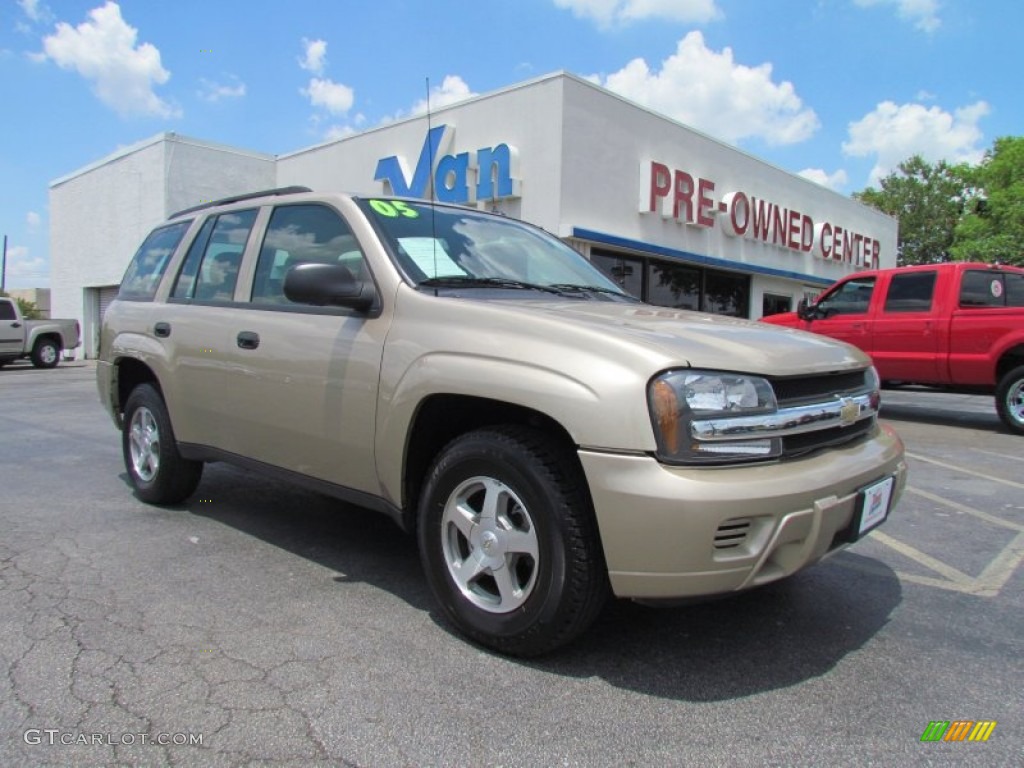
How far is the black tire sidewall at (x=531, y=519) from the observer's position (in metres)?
2.46

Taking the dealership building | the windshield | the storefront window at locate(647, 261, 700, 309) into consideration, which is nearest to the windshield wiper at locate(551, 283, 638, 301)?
the windshield

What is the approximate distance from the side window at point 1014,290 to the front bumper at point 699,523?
27.0ft

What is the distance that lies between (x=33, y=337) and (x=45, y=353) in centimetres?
58

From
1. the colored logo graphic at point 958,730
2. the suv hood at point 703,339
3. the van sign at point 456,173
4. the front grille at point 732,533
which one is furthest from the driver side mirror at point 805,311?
the front grille at point 732,533

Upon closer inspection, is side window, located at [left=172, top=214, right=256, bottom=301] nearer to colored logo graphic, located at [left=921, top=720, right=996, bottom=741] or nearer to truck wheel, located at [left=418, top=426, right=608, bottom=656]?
truck wheel, located at [left=418, top=426, right=608, bottom=656]

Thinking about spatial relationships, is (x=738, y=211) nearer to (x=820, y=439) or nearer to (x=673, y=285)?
(x=673, y=285)

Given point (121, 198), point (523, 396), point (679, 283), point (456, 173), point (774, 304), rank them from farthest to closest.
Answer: point (121, 198)
point (774, 304)
point (679, 283)
point (456, 173)
point (523, 396)

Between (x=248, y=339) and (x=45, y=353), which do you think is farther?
(x=45, y=353)

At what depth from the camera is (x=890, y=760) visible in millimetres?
2109

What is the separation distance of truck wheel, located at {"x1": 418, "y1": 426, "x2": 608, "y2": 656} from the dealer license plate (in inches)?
38.2

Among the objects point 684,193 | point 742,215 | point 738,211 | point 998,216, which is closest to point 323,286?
point 684,193

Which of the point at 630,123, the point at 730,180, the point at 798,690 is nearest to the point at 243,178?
the point at 630,123

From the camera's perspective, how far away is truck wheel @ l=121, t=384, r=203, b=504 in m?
4.46

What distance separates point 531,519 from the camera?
8.29ft
